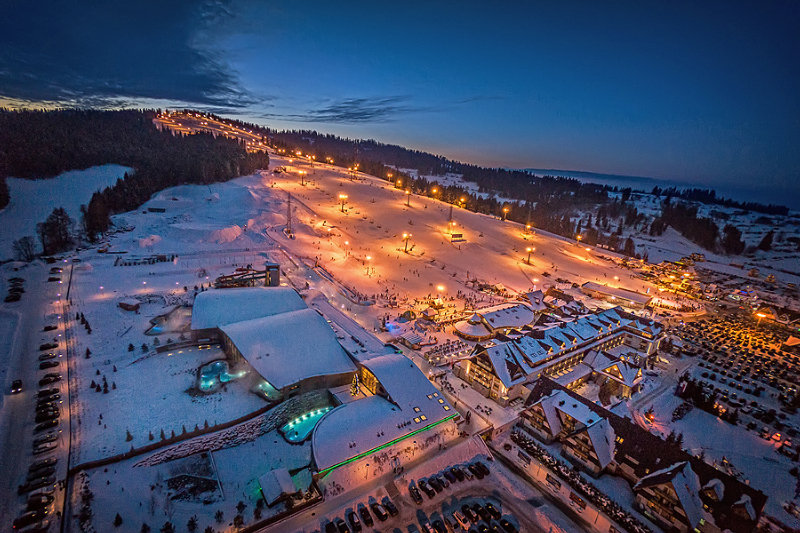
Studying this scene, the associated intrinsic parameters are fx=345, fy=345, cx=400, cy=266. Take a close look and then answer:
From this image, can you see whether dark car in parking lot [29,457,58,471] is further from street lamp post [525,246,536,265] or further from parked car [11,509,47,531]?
street lamp post [525,246,536,265]

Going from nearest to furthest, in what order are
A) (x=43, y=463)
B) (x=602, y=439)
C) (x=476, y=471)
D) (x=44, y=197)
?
(x=43, y=463) < (x=476, y=471) < (x=602, y=439) < (x=44, y=197)

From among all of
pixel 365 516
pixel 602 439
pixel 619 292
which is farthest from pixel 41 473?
pixel 619 292

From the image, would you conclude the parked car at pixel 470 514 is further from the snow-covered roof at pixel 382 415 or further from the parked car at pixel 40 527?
the parked car at pixel 40 527

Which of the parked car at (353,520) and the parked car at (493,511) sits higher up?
the parked car at (493,511)

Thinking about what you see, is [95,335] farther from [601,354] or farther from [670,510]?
[601,354]

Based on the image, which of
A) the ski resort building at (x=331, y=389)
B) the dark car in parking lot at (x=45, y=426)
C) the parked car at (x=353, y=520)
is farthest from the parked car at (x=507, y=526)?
the dark car in parking lot at (x=45, y=426)

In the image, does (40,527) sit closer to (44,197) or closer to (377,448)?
(377,448)

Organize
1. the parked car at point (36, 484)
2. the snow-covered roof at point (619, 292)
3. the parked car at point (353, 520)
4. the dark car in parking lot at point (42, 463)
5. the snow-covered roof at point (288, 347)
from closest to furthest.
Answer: the parked car at point (353, 520) → the parked car at point (36, 484) → the dark car in parking lot at point (42, 463) → the snow-covered roof at point (288, 347) → the snow-covered roof at point (619, 292)
